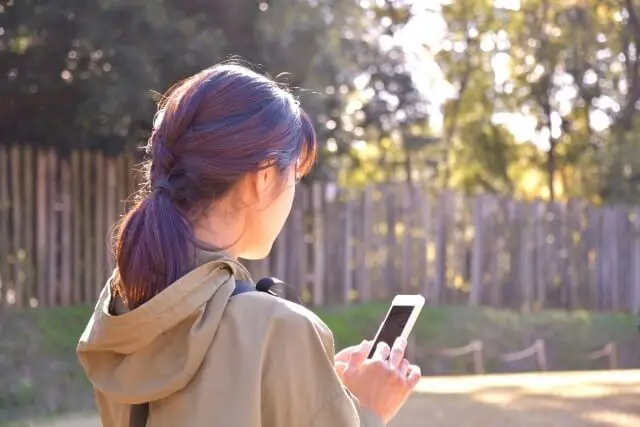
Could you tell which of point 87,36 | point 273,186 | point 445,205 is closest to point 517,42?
point 445,205

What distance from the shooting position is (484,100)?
21.4 m

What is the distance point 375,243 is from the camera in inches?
518

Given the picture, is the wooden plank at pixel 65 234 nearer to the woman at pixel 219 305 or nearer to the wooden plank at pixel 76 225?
the wooden plank at pixel 76 225

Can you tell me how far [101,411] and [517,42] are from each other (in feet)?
63.0

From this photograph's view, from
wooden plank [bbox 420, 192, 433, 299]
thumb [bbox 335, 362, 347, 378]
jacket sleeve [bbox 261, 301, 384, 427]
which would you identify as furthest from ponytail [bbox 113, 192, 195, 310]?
wooden plank [bbox 420, 192, 433, 299]

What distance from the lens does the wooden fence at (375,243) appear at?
10.5m

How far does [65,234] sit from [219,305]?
379 inches

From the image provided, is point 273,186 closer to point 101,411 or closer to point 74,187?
point 101,411

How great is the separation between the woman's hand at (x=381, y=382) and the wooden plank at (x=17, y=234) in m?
9.23

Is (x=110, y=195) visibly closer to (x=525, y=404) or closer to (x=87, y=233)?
(x=87, y=233)

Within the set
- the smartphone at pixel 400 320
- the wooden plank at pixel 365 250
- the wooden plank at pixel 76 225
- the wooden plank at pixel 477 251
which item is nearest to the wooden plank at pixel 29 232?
the wooden plank at pixel 76 225

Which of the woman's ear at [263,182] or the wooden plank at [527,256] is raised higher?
the woman's ear at [263,182]

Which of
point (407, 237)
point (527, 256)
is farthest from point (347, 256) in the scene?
point (527, 256)

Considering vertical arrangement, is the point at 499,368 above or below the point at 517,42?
below
